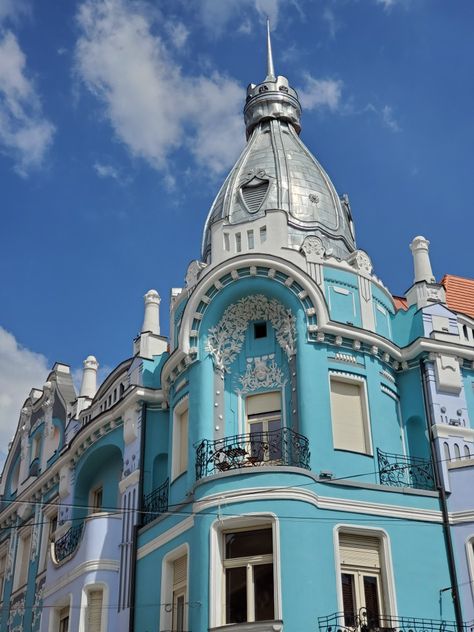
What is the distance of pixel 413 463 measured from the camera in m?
25.6

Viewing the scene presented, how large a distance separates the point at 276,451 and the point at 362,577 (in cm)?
372

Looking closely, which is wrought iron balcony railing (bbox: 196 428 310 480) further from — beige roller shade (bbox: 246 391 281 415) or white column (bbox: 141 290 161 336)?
white column (bbox: 141 290 161 336)

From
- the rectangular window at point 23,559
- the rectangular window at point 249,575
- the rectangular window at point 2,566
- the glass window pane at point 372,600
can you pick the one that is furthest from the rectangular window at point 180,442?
the rectangular window at point 2,566

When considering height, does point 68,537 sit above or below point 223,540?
above

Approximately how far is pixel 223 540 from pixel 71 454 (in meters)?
10.1

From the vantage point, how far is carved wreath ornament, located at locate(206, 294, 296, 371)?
2620cm

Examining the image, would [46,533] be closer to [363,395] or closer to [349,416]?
[349,416]

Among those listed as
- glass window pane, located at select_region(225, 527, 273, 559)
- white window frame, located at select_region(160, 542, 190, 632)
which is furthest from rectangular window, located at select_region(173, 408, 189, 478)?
glass window pane, located at select_region(225, 527, 273, 559)

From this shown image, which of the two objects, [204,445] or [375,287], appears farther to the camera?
[375,287]

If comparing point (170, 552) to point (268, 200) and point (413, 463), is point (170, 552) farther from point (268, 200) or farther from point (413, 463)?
point (268, 200)

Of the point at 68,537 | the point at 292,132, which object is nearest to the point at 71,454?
the point at 68,537

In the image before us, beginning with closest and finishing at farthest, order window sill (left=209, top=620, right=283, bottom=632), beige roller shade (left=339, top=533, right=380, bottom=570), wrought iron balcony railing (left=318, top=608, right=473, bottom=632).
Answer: window sill (left=209, top=620, right=283, bottom=632) → wrought iron balcony railing (left=318, top=608, right=473, bottom=632) → beige roller shade (left=339, top=533, right=380, bottom=570)

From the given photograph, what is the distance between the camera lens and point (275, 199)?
29.9 m

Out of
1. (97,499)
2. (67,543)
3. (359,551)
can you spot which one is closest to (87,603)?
(67,543)
